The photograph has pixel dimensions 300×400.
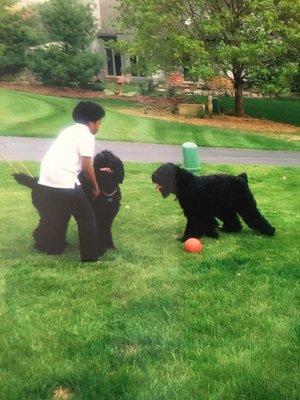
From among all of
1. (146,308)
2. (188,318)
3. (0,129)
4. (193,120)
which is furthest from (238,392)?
(0,129)

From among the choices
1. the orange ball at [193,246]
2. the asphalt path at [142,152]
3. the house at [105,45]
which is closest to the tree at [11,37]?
the house at [105,45]

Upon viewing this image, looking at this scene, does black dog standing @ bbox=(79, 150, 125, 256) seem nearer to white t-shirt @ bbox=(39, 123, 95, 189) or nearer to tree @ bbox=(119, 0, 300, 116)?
white t-shirt @ bbox=(39, 123, 95, 189)

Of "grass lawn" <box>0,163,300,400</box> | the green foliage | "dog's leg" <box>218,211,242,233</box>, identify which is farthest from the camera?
"dog's leg" <box>218,211,242,233</box>

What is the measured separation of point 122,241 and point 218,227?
1.09m

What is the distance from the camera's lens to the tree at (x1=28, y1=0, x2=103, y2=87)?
3.01m

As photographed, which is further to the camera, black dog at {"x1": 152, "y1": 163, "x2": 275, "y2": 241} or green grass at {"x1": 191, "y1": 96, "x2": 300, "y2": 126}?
black dog at {"x1": 152, "y1": 163, "x2": 275, "y2": 241}

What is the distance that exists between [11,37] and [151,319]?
2008 millimetres

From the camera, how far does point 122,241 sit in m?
5.16

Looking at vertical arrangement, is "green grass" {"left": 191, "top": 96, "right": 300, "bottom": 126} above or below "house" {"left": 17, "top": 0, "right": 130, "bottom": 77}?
below

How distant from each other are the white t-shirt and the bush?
38.2 inches

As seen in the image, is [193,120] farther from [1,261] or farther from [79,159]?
[1,261]

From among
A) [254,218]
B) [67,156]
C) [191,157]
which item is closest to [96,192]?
[67,156]

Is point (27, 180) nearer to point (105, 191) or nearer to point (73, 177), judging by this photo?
point (73, 177)

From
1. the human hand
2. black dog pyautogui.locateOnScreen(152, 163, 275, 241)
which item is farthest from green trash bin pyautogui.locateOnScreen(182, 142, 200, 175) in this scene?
the human hand
